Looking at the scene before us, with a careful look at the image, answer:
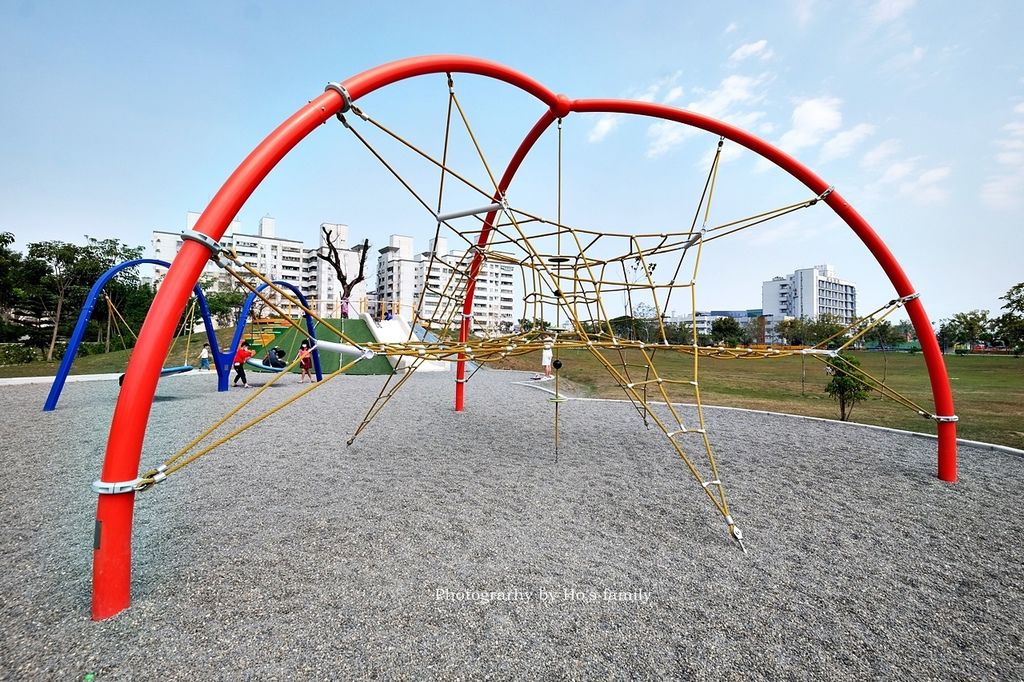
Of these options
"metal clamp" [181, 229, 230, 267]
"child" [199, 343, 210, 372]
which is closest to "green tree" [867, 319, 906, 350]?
"metal clamp" [181, 229, 230, 267]

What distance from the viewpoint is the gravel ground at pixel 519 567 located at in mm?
2123

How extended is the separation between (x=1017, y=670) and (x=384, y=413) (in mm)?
7528

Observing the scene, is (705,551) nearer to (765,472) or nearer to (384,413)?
(765,472)

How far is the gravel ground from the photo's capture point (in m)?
2.12

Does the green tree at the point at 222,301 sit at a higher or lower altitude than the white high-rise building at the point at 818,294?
lower

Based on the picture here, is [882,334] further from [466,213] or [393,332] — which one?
[393,332]

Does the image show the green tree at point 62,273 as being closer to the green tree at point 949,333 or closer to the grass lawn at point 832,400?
the grass lawn at point 832,400

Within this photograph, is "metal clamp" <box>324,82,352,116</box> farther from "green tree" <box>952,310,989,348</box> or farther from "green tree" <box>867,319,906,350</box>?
"green tree" <box>952,310,989,348</box>

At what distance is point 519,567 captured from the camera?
2.94 meters

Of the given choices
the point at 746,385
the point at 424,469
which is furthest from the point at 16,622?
the point at 746,385

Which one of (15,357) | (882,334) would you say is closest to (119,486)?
(882,334)

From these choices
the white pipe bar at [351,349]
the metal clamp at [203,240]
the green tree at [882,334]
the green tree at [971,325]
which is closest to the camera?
the metal clamp at [203,240]

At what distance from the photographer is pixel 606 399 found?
10383mm

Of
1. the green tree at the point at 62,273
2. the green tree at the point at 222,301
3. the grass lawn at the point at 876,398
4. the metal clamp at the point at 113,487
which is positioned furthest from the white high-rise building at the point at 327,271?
the metal clamp at the point at 113,487
